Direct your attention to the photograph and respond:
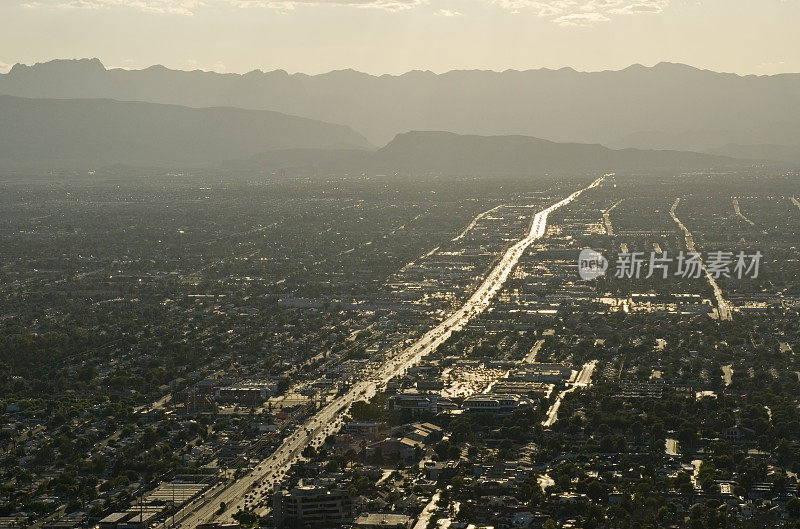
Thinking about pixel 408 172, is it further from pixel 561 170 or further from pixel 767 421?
pixel 767 421

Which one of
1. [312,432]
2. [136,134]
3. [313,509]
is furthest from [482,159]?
[313,509]

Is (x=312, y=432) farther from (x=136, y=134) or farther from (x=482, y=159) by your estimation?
(x=136, y=134)

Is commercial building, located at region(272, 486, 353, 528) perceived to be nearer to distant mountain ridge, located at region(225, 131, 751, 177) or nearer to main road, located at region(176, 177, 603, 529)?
main road, located at region(176, 177, 603, 529)

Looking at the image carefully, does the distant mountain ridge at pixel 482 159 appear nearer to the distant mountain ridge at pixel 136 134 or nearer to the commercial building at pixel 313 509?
the distant mountain ridge at pixel 136 134

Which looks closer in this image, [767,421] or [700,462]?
[700,462]

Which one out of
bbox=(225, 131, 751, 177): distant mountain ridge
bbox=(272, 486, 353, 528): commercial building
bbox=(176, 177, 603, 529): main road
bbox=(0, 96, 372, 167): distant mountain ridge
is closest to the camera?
bbox=(272, 486, 353, 528): commercial building

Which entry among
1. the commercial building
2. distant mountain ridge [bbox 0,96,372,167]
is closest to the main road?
the commercial building

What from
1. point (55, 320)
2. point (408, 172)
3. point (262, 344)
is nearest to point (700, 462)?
point (262, 344)
